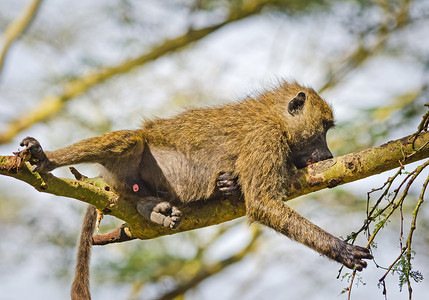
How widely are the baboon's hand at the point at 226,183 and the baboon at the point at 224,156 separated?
2 centimetres

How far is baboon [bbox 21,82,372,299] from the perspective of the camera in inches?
262

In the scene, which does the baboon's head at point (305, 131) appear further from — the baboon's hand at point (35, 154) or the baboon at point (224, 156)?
the baboon's hand at point (35, 154)

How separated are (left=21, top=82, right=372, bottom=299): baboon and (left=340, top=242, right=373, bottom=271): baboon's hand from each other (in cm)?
2

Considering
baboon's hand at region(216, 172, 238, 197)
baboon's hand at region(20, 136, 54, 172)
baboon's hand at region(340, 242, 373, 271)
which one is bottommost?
baboon's hand at region(340, 242, 373, 271)

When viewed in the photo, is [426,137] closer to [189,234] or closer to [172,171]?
[172,171]

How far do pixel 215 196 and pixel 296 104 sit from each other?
5.68ft

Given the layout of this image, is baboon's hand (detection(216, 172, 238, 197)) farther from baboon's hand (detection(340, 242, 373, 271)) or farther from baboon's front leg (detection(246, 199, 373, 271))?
baboon's hand (detection(340, 242, 373, 271))

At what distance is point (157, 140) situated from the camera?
7.50 metres

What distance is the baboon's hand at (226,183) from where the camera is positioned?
7098mm

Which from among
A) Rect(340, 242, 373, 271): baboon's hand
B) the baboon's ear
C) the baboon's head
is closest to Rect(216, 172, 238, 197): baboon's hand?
the baboon's head

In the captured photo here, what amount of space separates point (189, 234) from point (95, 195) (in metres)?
9.90

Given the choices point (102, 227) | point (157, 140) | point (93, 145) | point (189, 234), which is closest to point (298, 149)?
point (157, 140)

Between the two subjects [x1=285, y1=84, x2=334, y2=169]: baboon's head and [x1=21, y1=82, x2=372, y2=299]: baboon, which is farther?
[x1=285, y1=84, x2=334, y2=169]: baboon's head

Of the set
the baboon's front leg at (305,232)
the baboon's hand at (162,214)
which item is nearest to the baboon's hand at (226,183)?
the baboon's front leg at (305,232)
